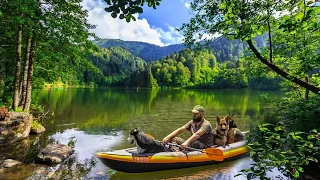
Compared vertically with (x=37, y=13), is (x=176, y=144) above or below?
below

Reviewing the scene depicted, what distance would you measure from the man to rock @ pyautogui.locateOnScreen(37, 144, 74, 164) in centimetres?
412

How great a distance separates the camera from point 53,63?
16.2 metres

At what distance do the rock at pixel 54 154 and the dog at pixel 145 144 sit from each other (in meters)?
3.37

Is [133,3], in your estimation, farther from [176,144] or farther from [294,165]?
[176,144]

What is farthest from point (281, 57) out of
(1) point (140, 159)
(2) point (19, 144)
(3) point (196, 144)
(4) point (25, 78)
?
(4) point (25, 78)

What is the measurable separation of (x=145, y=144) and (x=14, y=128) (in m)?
7.19

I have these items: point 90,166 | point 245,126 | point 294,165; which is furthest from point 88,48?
point 294,165

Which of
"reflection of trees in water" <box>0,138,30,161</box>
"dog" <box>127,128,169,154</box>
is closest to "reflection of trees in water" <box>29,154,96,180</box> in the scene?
"reflection of trees in water" <box>0,138,30,161</box>

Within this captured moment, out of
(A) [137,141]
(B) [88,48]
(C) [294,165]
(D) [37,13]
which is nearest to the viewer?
(C) [294,165]

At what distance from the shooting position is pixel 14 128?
41.0 feet

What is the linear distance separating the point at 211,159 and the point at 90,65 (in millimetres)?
9172

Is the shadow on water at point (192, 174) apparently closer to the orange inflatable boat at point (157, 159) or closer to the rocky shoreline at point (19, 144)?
the orange inflatable boat at point (157, 159)

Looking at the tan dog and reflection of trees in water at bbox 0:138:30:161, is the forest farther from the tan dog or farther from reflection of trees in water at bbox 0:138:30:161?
reflection of trees in water at bbox 0:138:30:161

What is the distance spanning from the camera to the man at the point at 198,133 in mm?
9828
